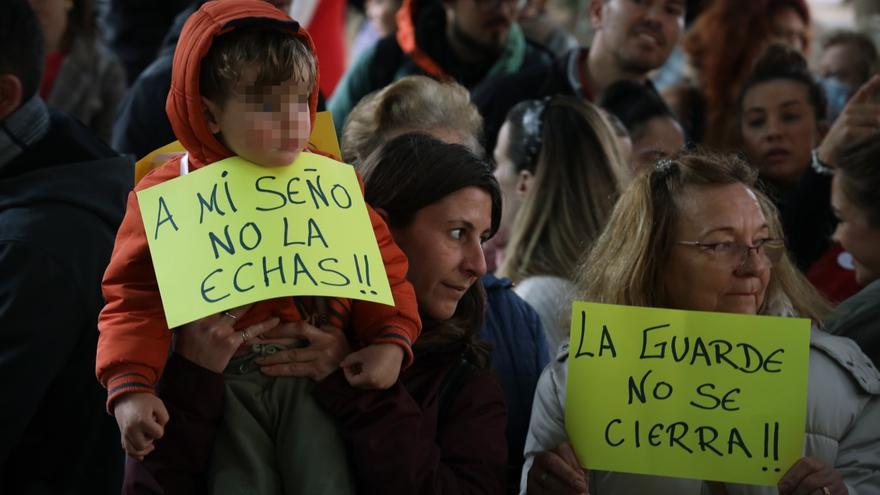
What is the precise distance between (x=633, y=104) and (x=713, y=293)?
2.13m

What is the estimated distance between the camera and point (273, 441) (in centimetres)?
231

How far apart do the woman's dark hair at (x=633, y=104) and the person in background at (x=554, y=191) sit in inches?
27.2

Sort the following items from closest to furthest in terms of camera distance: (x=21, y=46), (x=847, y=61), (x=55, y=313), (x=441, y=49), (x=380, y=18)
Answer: (x=55, y=313) → (x=21, y=46) → (x=441, y=49) → (x=847, y=61) → (x=380, y=18)

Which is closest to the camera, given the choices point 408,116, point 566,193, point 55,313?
point 55,313

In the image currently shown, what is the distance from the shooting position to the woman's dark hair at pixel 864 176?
3545 mm

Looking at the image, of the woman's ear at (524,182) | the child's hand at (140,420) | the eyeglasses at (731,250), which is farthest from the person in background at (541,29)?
the child's hand at (140,420)

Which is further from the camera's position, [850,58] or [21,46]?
[850,58]

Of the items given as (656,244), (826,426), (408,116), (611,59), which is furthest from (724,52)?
(826,426)

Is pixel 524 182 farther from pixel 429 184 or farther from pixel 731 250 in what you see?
pixel 429 184

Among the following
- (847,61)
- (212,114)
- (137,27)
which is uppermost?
(847,61)

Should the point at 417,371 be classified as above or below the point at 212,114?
below

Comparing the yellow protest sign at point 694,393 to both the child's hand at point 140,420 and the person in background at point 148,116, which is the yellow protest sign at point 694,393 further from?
the person in background at point 148,116

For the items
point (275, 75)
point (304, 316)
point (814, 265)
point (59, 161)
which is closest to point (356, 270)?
point (304, 316)

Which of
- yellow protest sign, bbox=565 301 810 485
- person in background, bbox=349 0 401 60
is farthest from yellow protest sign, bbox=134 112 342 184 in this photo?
person in background, bbox=349 0 401 60
